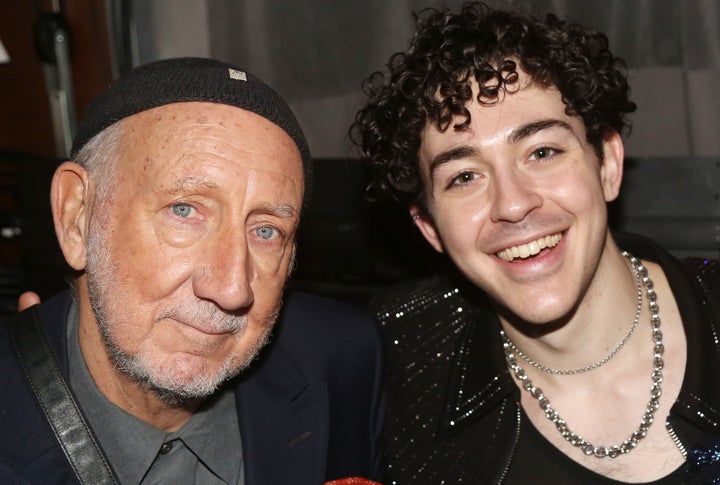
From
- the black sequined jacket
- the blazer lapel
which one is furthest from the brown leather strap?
the black sequined jacket

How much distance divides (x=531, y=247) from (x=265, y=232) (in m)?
0.68

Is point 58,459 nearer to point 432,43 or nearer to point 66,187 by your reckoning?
point 66,187

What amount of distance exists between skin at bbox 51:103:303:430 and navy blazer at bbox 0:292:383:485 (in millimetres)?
231

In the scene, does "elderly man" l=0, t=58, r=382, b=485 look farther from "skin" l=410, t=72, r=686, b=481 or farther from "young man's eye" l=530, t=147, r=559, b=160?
"young man's eye" l=530, t=147, r=559, b=160

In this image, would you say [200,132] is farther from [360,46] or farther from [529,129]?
[360,46]

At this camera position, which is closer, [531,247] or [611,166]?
[531,247]

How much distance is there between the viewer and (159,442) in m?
2.04

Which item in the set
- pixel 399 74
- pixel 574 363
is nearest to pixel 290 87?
pixel 399 74

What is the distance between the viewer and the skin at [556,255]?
7.03 feet

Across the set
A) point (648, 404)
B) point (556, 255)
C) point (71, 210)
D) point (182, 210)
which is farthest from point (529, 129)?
point (71, 210)

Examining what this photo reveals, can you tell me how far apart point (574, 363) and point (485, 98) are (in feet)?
2.50

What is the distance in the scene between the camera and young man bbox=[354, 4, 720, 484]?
84.7 inches

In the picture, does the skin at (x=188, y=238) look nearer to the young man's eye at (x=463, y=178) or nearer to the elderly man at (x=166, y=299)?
the elderly man at (x=166, y=299)

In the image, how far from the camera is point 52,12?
12.6 feet
